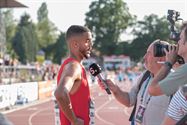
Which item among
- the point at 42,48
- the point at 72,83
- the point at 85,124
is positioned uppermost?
the point at 72,83

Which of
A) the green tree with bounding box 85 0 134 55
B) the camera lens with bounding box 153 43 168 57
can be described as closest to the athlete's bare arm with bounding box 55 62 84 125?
the camera lens with bounding box 153 43 168 57

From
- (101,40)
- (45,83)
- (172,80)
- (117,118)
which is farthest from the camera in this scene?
(101,40)

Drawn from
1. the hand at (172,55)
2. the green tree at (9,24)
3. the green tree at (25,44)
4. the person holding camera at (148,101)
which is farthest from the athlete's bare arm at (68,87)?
the green tree at (9,24)

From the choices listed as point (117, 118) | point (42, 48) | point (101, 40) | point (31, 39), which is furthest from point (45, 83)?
point (42, 48)

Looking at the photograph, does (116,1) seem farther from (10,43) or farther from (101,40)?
(10,43)

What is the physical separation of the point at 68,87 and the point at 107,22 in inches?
4057

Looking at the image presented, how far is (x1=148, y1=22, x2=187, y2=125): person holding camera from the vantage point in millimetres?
3414

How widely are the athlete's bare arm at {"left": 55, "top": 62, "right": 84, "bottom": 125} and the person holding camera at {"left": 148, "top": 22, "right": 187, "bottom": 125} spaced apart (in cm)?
69

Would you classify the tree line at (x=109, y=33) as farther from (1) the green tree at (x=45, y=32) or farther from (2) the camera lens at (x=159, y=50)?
(2) the camera lens at (x=159, y=50)

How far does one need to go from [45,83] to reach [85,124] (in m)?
26.5

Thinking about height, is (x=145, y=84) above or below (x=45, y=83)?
above

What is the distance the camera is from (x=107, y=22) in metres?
107

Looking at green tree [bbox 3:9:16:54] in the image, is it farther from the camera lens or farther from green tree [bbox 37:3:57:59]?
the camera lens

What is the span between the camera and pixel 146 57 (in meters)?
4.93
